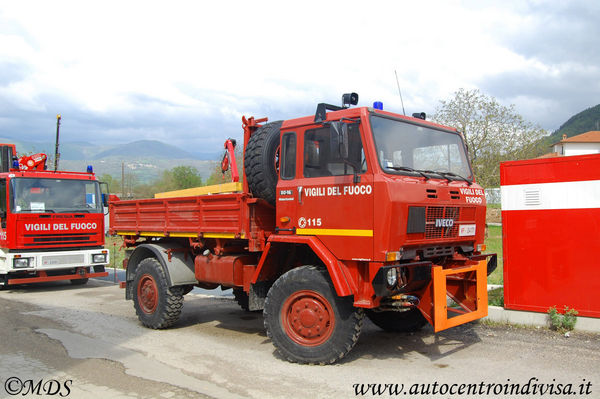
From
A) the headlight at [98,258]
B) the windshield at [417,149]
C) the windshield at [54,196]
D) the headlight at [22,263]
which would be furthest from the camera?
the headlight at [98,258]

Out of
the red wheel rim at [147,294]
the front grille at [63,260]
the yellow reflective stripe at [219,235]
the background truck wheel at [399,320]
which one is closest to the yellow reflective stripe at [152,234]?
the red wheel rim at [147,294]

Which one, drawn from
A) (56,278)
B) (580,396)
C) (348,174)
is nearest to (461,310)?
(580,396)

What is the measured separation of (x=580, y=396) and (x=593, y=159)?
3.31m

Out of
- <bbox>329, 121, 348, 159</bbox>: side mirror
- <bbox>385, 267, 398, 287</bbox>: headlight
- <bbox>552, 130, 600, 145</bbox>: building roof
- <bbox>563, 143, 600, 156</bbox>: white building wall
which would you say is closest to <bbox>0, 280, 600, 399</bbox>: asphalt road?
<bbox>385, 267, 398, 287</bbox>: headlight

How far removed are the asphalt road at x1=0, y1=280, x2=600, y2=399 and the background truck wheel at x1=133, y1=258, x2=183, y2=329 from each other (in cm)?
23

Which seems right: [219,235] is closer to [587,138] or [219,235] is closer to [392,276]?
[392,276]

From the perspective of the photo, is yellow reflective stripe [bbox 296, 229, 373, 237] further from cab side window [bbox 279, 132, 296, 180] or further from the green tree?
the green tree

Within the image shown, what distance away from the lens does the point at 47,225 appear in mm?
11742

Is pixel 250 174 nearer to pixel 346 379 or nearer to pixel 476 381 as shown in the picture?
pixel 346 379

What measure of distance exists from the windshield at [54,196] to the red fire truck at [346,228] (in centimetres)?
629

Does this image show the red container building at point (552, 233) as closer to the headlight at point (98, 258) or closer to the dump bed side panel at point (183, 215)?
the dump bed side panel at point (183, 215)

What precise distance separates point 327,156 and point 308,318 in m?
1.84

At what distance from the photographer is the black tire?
6.40 m

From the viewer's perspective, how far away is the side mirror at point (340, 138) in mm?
5234
